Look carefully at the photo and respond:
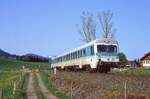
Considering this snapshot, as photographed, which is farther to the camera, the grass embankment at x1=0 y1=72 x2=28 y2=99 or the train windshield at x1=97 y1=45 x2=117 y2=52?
the train windshield at x1=97 y1=45 x2=117 y2=52

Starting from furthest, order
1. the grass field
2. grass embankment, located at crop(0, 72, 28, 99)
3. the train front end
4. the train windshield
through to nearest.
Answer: the train windshield
the train front end
the grass field
grass embankment, located at crop(0, 72, 28, 99)

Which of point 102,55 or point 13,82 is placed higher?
point 102,55

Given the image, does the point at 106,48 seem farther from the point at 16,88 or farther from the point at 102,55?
the point at 16,88

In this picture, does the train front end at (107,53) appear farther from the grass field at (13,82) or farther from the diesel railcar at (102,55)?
the grass field at (13,82)

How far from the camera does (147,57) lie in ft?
400

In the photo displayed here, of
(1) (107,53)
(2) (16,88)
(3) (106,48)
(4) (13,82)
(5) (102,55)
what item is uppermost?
(3) (106,48)

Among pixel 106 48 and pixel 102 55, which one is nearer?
pixel 102 55

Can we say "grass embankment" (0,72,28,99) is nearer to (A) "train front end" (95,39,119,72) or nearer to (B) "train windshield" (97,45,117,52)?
(A) "train front end" (95,39,119,72)

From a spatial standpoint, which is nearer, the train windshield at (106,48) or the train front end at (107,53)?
the train front end at (107,53)

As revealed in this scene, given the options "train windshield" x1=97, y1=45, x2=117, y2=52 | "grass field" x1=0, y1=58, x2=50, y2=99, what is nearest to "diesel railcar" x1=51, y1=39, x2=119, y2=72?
"train windshield" x1=97, y1=45, x2=117, y2=52

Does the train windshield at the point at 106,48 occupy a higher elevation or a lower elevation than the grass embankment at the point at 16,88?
higher

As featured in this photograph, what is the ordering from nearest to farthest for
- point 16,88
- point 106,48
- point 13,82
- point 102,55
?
point 16,88, point 102,55, point 106,48, point 13,82

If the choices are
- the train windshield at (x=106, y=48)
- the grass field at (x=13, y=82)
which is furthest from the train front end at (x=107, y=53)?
the grass field at (x=13, y=82)

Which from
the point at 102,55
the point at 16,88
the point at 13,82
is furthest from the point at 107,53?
the point at 16,88
